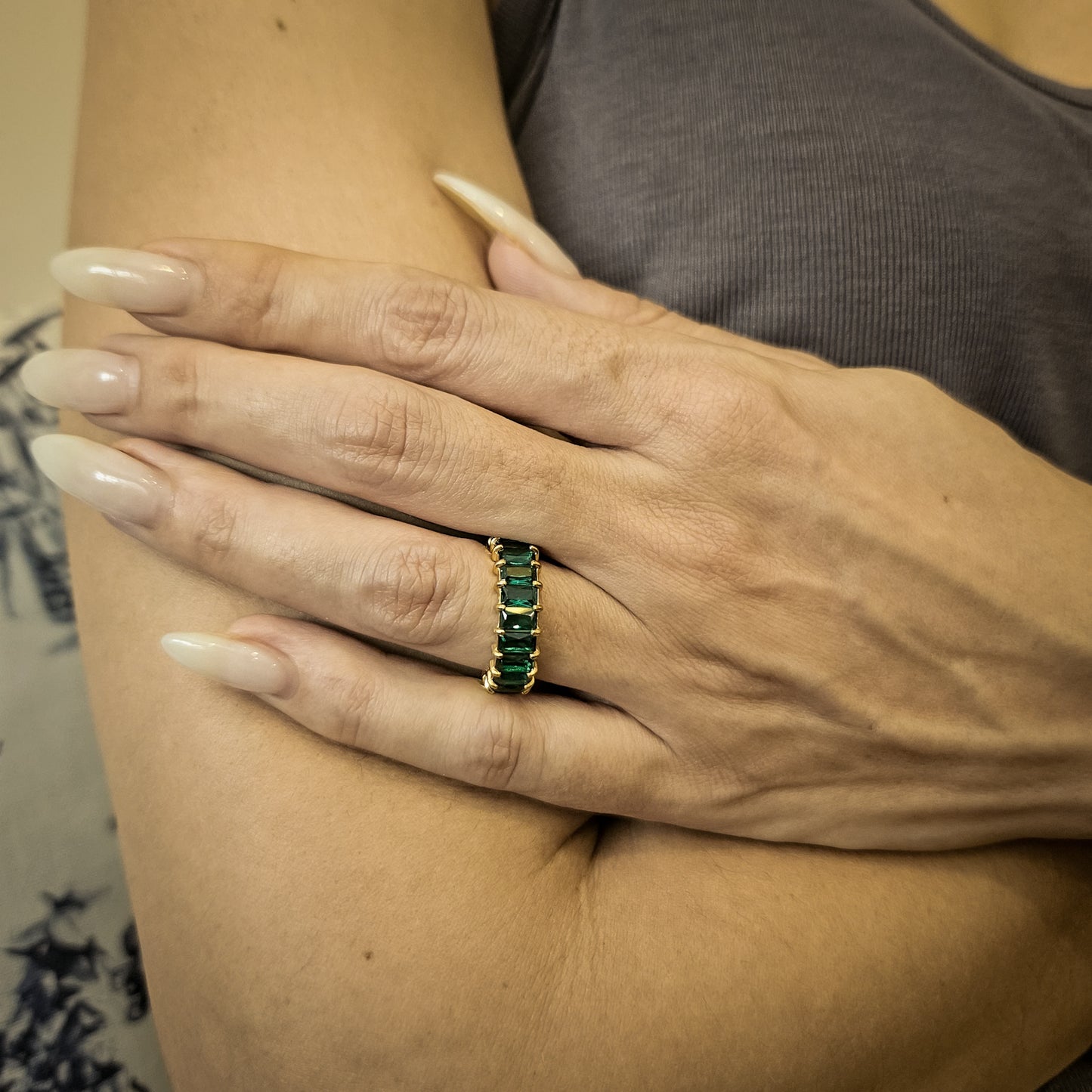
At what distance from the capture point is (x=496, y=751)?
1.92ft

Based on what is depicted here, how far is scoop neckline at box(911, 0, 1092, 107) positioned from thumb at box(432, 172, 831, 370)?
0.46 metres

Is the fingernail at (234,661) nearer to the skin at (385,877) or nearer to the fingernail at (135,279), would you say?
the skin at (385,877)

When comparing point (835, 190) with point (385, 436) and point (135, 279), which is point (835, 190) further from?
point (135, 279)

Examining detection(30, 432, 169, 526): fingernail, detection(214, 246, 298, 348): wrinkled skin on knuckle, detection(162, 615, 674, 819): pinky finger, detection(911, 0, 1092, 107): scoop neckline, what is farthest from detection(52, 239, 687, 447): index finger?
detection(911, 0, 1092, 107): scoop neckline

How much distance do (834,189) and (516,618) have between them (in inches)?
21.0

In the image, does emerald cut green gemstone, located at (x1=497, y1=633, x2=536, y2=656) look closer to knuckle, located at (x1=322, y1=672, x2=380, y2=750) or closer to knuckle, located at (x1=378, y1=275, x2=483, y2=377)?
knuckle, located at (x1=322, y1=672, x2=380, y2=750)

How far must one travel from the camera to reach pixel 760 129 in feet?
2.62

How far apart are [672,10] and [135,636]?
0.79 meters

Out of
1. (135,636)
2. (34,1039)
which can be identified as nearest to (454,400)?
(135,636)

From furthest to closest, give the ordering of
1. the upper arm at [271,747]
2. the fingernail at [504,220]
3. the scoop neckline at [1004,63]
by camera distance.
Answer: the scoop neckline at [1004,63]
the fingernail at [504,220]
the upper arm at [271,747]

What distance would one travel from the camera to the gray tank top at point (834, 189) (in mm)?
788

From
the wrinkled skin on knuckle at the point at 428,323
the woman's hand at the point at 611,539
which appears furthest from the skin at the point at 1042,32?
the wrinkled skin on knuckle at the point at 428,323

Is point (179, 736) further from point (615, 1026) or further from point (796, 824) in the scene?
point (796, 824)

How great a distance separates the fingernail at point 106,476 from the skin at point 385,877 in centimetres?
6
